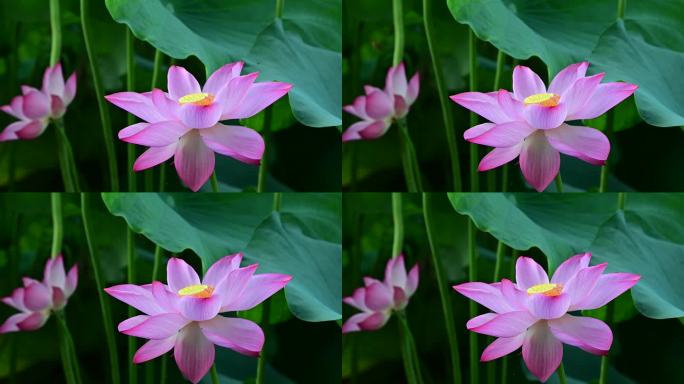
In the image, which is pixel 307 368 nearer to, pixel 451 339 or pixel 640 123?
pixel 451 339

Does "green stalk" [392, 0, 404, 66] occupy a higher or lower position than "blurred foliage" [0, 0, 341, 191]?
higher

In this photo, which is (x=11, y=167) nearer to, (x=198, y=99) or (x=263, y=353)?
(x=198, y=99)

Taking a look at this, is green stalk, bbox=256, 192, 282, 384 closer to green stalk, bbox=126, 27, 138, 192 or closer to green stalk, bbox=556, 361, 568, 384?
green stalk, bbox=126, 27, 138, 192

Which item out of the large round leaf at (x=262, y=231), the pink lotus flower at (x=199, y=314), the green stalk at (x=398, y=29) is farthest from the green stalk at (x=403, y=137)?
the pink lotus flower at (x=199, y=314)

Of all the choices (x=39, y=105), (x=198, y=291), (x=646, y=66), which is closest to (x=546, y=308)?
(x=646, y=66)

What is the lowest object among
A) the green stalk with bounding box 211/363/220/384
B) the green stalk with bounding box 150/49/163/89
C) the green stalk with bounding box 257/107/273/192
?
the green stalk with bounding box 211/363/220/384

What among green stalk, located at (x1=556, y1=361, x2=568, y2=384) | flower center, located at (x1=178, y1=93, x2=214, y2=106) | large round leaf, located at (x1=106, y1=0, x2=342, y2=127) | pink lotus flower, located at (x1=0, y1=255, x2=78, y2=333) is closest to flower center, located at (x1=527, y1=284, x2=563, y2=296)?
green stalk, located at (x1=556, y1=361, x2=568, y2=384)
